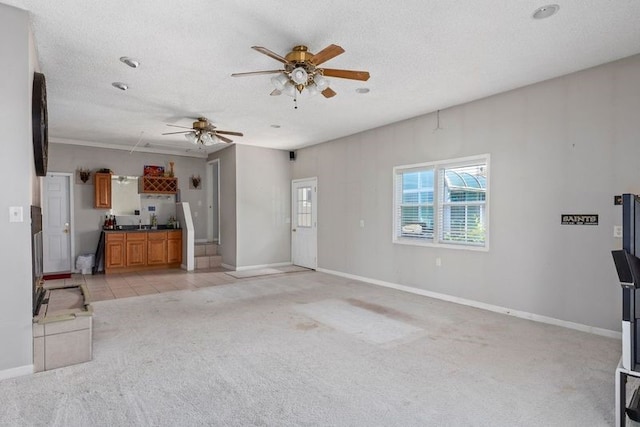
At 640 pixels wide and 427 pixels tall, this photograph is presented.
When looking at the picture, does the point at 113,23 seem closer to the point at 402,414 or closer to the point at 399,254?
the point at 402,414

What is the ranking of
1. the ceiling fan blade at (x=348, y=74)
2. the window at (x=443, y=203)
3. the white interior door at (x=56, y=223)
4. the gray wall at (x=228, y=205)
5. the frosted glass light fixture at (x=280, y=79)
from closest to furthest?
the ceiling fan blade at (x=348, y=74) → the frosted glass light fixture at (x=280, y=79) → the window at (x=443, y=203) → the white interior door at (x=56, y=223) → the gray wall at (x=228, y=205)

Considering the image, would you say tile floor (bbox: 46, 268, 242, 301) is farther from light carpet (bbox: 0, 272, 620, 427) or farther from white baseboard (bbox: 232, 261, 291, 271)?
light carpet (bbox: 0, 272, 620, 427)

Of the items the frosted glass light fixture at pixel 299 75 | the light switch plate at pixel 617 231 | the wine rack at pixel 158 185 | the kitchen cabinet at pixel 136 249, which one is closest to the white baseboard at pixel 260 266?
the kitchen cabinet at pixel 136 249

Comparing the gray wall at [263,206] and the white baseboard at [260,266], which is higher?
the gray wall at [263,206]

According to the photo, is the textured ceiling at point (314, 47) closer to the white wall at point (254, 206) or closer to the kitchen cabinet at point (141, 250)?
the white wall at point (254, 206)

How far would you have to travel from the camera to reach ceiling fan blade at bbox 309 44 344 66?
2730 mm

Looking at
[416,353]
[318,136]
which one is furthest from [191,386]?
[318,136]

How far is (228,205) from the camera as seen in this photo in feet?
26.8

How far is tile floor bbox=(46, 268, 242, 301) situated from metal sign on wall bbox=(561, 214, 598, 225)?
527cm

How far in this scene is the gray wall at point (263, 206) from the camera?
7891 millimetres

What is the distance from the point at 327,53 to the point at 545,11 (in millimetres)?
1714

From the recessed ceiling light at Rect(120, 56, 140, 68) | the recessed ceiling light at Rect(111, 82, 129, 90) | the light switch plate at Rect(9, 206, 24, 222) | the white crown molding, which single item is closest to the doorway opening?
the white crown molding

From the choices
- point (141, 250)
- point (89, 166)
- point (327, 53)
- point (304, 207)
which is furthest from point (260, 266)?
point (327, 53)

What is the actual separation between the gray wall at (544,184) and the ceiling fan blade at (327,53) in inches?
112
